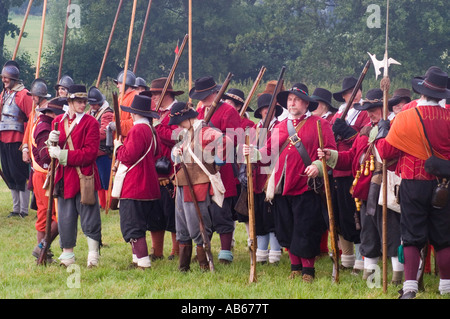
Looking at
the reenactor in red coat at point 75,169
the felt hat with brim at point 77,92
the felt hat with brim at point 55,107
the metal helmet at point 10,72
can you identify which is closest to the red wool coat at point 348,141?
the reenactor in red coat at point 75,169

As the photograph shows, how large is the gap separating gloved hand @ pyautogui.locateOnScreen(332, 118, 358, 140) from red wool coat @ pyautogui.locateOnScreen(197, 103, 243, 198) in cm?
111

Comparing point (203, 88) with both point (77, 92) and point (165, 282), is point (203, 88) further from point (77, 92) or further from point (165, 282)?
point (165, 282)

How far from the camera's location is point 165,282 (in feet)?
26.4

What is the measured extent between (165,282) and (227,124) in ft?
6.47

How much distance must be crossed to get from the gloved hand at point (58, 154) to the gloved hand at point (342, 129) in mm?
2868

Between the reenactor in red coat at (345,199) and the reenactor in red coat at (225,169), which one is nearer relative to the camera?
the reenactor in red coat at (345,199)

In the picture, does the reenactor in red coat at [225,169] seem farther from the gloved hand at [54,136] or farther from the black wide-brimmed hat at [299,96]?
the gloved hand at [54,136]

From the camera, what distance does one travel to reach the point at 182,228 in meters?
8.66

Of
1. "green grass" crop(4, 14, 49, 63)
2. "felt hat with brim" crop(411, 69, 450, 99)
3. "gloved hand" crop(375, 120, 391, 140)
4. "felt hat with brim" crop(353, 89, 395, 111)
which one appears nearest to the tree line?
"green grass" crop(4, 14, 49, 63)

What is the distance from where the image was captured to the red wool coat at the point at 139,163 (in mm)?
8562
